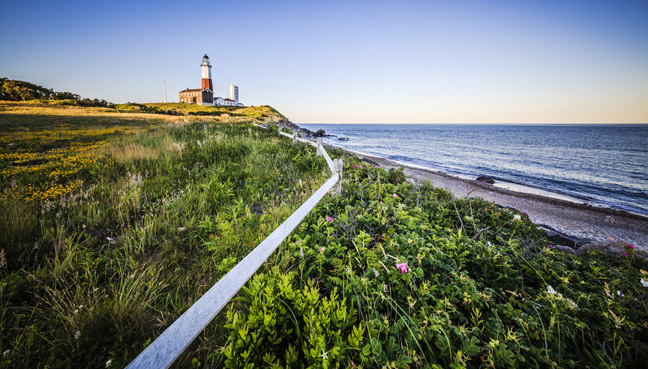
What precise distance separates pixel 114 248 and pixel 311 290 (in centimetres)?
296

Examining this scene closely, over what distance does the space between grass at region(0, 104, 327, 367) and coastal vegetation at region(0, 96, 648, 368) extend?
2 centimetres

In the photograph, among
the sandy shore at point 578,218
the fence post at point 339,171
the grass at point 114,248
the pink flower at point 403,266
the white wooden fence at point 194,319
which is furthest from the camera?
the sandy shore at point 578,218

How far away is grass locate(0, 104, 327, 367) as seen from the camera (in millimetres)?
1770

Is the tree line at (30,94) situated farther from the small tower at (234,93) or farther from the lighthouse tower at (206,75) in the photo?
the small tower at (234,93)

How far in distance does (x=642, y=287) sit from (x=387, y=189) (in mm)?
3338

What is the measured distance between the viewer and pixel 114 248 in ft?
9.75

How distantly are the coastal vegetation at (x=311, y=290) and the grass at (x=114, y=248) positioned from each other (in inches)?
0.8

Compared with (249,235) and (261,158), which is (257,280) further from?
(261,158)

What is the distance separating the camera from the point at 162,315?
1.90m

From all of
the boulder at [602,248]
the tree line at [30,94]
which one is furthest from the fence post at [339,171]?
the tree line at [30,94]

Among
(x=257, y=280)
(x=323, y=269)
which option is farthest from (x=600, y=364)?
(x=257, y=280)

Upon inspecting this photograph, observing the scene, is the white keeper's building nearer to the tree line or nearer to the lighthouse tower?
the lighthouse tower

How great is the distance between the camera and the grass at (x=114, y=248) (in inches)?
69.7

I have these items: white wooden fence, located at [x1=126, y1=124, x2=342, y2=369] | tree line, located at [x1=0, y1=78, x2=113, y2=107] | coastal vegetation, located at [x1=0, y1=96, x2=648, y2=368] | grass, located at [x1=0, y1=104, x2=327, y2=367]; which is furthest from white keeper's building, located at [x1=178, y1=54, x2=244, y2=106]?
white wooden fence, located at [x1=126, y1=124, x2=342, y2=369]
